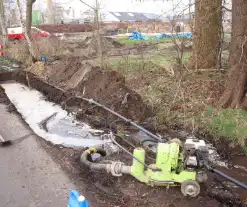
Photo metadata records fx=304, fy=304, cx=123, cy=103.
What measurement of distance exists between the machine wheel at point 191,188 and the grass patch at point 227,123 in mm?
2559

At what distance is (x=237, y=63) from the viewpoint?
7.53 meters

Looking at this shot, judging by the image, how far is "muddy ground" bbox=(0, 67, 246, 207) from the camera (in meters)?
4.89

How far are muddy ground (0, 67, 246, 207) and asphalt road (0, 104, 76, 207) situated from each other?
0.23m

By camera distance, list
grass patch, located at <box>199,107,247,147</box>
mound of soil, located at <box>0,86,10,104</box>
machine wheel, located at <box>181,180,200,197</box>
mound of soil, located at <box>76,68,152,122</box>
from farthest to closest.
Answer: mound of soil, located at <box>0,86,10,104</box> < mound of soil, located at <box>76,68,152,122</box> < grass patch, located at <box>199,107,247,147</box> < machine wheel, located at <box>181,180,200,197</box>

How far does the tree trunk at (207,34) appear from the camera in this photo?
9.32 meters


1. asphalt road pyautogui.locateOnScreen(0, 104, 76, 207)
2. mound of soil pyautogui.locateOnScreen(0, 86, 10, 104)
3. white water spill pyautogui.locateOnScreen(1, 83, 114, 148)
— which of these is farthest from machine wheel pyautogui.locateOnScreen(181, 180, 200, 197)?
mound of soil pyautogui.locateOnScreen(0, 86, 10, 104)

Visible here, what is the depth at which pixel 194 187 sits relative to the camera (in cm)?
468

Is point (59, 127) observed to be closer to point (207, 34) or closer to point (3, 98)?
point (3, 98)

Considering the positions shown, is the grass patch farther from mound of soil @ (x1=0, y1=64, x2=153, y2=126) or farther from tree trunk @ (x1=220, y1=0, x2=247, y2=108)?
mound of soil @ (x1=0, y1=64, x2=153, y2=126)

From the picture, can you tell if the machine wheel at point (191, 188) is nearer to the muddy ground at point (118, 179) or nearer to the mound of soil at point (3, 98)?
the muddy ground at point (118, 179)

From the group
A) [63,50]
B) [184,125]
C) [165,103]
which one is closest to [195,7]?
[165,103]

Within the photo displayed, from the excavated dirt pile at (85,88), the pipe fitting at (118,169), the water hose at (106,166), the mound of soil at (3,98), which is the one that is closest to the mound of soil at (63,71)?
the excavated dirt pile at (85,88)

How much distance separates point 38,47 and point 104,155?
13.8m

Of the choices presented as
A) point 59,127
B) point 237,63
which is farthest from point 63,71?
point 237,63
